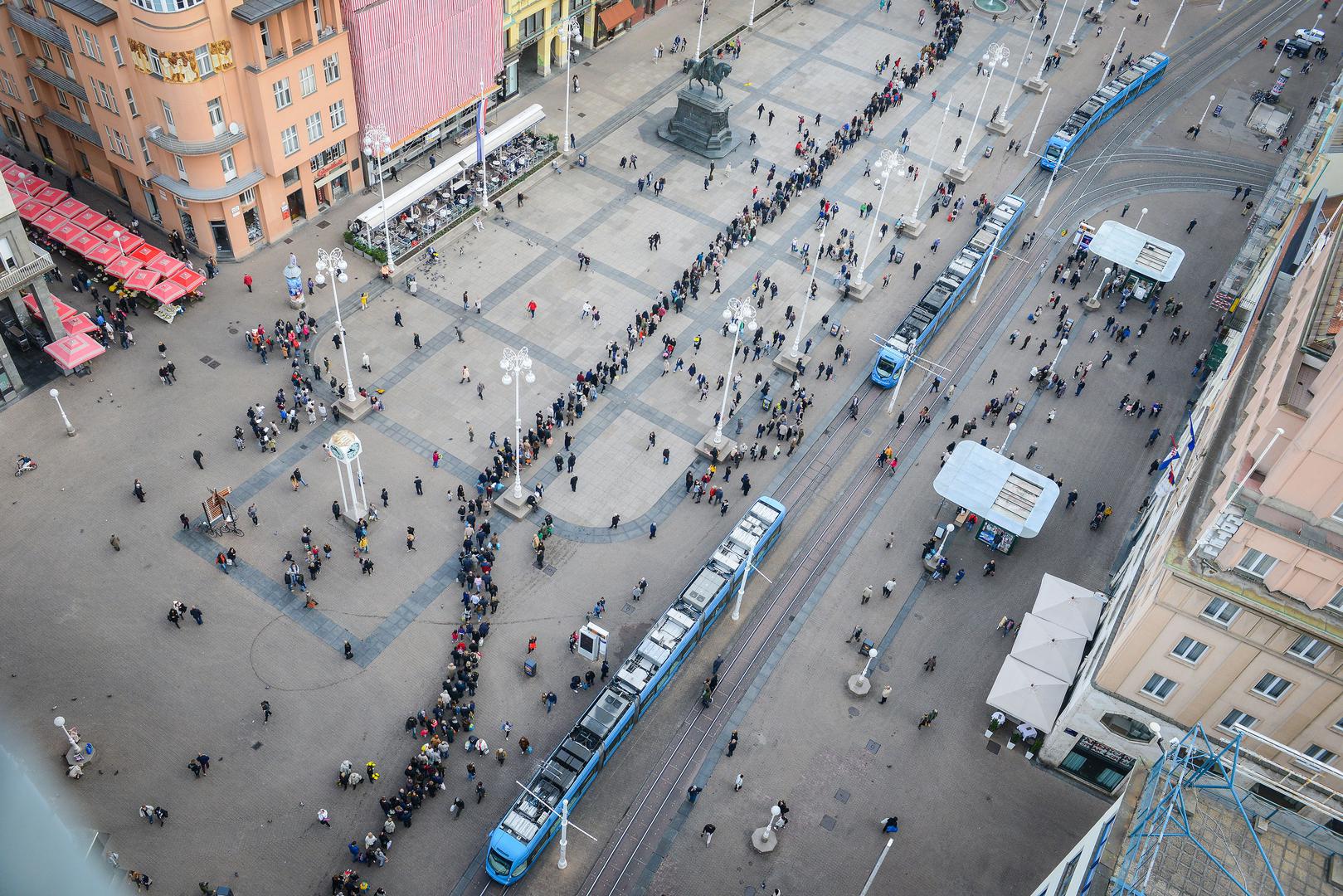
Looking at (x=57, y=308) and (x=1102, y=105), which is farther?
(x=1102, y=105)

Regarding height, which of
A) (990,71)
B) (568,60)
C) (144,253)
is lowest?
(144,253)

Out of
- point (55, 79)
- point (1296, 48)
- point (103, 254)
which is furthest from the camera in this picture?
point (1296, 48)

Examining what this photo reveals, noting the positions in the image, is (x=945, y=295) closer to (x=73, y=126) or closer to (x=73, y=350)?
(x=73, y=350)

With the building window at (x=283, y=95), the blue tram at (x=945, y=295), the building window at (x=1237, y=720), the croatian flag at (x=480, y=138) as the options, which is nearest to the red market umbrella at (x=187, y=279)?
the building window at (x=283, y=95)

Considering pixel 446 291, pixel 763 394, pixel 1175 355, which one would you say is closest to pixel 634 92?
pixel 446 291

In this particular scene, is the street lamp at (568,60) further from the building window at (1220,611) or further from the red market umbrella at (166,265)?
the building window at (1220,611)

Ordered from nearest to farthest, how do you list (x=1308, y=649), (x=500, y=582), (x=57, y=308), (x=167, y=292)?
(x=1308, y=649) → (x=500, y=582) → (x=57, y=308) → (x=167, y=292)

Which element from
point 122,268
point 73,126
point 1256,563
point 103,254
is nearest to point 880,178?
point 1256,563

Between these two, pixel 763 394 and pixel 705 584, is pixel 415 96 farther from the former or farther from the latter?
Result: pixel 705 584
